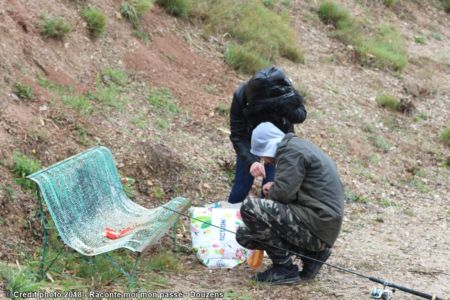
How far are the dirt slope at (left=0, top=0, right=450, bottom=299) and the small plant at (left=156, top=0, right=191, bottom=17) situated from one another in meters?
0.13

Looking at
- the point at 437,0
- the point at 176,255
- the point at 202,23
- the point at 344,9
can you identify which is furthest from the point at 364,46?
the point at 176,255

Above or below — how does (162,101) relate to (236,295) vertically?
below

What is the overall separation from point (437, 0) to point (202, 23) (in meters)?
7.30

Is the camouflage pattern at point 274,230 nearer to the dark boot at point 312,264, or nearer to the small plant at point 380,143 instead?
the dark boot at point 312,264

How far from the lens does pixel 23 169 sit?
5.86m

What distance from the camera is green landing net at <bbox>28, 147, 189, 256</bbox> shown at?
15.7 feet

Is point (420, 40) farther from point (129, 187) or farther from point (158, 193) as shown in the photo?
point (129, 187)

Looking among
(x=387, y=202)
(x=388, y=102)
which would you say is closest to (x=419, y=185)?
(x=387, y=202)

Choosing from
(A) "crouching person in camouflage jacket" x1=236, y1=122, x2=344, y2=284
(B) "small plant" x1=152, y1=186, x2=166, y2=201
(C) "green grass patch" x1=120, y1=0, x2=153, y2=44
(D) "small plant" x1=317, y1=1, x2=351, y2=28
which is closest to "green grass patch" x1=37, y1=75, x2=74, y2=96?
(B) "small plant" x1=152, y1=186, x2=166, y2=201

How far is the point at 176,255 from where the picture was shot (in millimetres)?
5895

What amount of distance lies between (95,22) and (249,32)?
9.65ft

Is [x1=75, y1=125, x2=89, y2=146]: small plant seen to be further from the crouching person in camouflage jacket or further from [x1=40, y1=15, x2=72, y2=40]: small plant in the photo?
the crouching person in camouflage jacket

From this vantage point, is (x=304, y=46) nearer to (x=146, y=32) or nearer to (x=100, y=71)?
(x=146, y=32)

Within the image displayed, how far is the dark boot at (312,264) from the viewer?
5.25 meters
